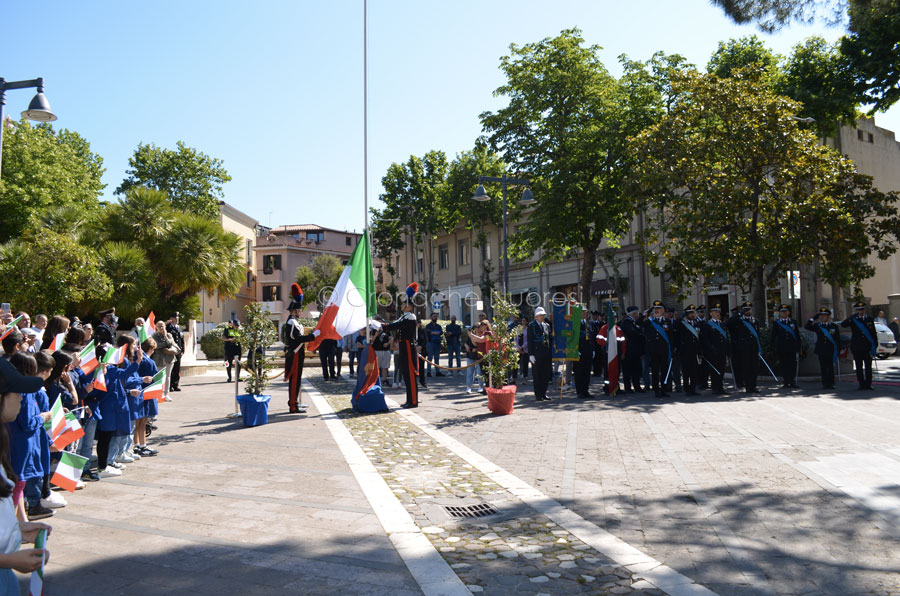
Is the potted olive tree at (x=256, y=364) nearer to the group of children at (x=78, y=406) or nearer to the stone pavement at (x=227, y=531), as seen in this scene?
the group of children at (x=78, y=406)

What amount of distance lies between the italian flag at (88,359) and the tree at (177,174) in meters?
40.4

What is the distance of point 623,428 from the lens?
31.8ft

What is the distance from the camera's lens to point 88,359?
6.76 m

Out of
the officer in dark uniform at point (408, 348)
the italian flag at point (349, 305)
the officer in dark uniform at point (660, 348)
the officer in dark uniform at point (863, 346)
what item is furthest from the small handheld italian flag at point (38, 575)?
the officer in dark uniform at point (863, 346)

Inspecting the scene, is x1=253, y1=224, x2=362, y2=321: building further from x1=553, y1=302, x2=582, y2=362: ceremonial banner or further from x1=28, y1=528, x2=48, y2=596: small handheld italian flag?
x1=28, y1=528, x2=48, y2=596: small handheld italian flag

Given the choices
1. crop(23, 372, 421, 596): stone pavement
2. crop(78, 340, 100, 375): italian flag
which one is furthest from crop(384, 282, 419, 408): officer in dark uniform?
crop(78, 340, 100, 375): italian flag

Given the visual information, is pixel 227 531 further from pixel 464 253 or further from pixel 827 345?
pixel 464 253

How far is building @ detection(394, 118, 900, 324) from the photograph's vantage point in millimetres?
28547

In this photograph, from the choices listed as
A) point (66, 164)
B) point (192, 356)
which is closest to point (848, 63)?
point (192, 356)

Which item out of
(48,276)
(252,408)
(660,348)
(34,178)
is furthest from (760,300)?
(34,178)

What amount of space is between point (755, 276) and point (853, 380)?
3.50m

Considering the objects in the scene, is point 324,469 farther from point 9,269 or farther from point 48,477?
point 9,269

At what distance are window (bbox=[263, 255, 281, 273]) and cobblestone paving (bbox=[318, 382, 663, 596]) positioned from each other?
2621 inches

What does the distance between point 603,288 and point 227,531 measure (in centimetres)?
3300
